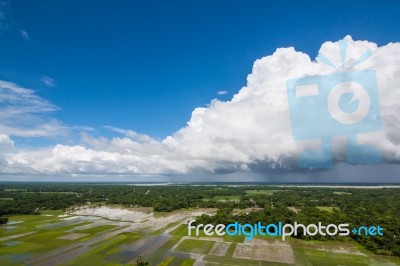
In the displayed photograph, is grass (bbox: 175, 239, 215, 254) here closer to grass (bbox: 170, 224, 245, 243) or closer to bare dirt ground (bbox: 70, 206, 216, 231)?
grass (bbox: 170, 224, 245, 243)

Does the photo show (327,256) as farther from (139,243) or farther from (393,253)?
(139,243)

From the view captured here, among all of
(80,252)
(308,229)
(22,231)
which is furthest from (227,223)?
(22,231)

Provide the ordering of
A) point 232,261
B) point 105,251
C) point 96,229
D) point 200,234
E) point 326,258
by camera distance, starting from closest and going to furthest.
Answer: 1. point 232,261
2. point 326,258
3. point 105,251
4. point 200,234
5. point 96,229

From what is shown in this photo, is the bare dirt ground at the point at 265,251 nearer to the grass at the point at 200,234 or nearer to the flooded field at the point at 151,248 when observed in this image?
the flooded field at the point at 151,248

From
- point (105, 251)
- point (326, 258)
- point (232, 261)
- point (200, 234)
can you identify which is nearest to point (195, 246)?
point (200, 234)

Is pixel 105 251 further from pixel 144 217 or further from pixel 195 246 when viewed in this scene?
pixel 144 217

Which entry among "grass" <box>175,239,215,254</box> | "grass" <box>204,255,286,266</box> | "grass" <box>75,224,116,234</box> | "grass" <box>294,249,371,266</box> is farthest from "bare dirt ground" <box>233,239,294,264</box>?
"grass" <box>75,224,116,234</box>
